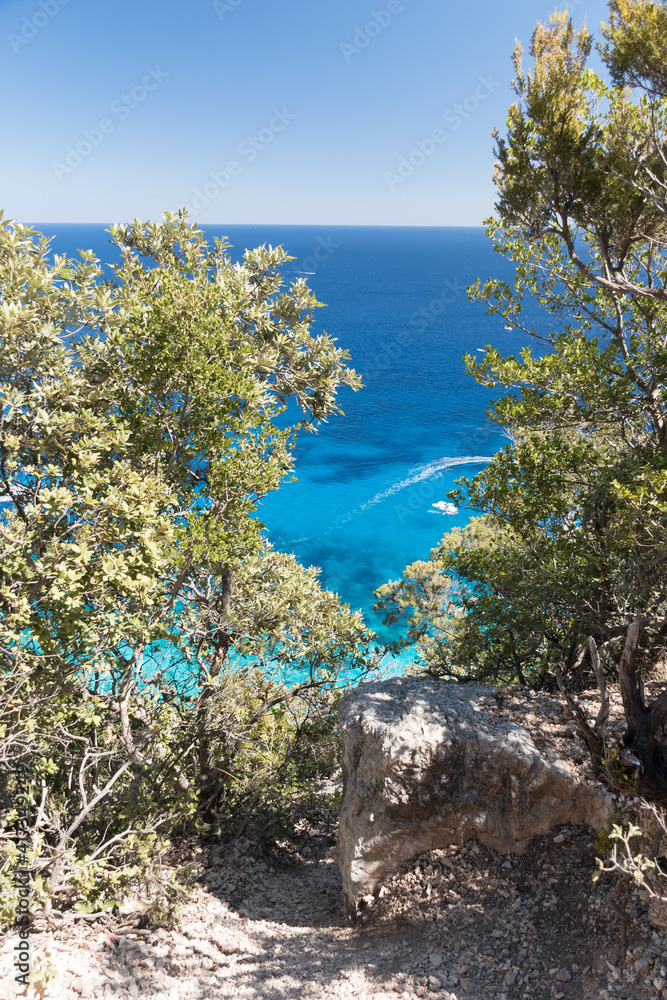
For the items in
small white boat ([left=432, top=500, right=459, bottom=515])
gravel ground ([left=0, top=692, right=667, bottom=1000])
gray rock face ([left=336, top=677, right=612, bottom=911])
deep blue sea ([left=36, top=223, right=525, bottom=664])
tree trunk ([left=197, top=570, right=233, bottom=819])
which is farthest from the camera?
small white boat ([left=432, top=500, right=459, bottom=515])

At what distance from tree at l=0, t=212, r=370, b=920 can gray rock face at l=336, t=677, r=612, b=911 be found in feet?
8.20

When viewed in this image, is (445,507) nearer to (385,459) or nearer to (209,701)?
(385,459)

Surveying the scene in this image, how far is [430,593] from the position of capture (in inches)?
731

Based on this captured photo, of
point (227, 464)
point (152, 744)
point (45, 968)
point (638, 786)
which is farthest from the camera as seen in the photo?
point (152, 744)

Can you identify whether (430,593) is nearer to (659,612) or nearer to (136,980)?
(659,612)

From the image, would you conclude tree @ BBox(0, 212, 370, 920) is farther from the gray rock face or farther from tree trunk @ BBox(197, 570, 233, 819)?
the gray rock face

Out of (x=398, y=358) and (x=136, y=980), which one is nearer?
(x=136, y=980)

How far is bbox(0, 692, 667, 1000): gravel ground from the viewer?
602 cm

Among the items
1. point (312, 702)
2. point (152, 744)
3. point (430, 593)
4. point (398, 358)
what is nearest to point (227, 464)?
point (152, 744)

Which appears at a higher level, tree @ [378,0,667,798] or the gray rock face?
tree @ [378,0,667,798]

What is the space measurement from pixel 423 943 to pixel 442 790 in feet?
5.81

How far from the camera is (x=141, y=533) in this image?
252 inches

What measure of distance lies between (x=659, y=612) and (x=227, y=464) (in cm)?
745

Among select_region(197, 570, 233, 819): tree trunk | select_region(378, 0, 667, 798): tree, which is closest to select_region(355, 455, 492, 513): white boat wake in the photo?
select_region(378, 0, 667, 798): tree
